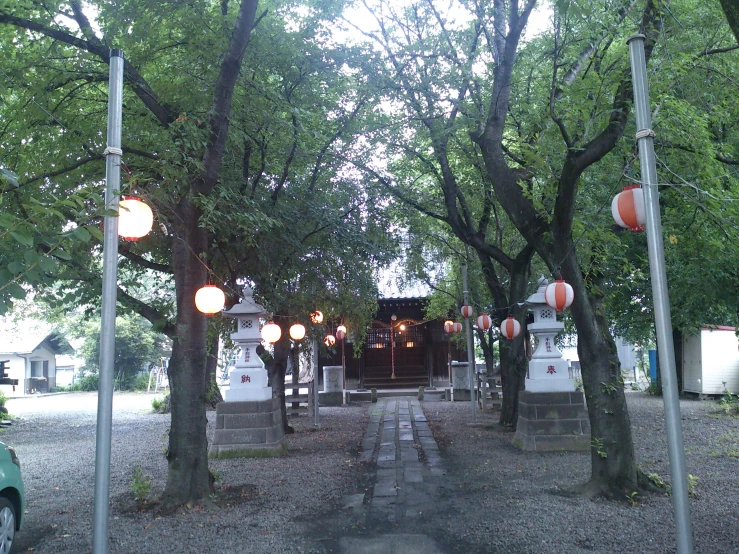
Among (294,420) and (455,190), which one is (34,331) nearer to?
(294,420)

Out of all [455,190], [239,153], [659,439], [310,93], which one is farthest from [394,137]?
[659,439]

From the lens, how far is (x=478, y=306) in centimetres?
1794

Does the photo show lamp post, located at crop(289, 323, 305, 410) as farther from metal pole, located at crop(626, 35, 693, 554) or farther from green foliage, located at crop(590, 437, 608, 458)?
metal pole, located at crop(626, 35, 693, 554)

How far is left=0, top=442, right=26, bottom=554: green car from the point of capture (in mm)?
5344

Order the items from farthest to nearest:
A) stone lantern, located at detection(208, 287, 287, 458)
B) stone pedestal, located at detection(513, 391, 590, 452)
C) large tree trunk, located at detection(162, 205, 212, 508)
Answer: stone lantern, located at detection(208, 287, 287, 458) → stone pedestal, located at detection(513, 391, 590, 452) → large tree trunk, located at detection(162, 205, 212, 508)

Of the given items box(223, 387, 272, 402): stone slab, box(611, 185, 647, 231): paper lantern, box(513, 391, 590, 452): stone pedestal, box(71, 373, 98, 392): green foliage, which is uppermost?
box(611, 185, 647, 231): paper lantern

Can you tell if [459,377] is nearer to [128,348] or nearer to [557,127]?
[557,127]

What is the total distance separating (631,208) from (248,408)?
8.16 m

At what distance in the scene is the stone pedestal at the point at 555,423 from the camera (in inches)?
424

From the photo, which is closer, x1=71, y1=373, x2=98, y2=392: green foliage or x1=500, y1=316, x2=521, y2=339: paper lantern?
x1=500, y1=316, x2=521, y2=339: paper lantern

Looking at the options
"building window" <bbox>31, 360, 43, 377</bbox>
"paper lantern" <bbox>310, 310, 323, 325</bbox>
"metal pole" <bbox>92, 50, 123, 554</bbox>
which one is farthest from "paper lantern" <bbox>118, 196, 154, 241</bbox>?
"building window" <bbox>31, 360, 43, 377</bbox>

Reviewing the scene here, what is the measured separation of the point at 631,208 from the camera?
4.89 m

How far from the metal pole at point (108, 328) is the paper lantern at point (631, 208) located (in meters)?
3.93

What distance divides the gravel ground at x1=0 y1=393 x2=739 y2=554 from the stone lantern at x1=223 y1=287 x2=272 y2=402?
1.25 meters
